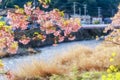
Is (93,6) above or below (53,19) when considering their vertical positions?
below

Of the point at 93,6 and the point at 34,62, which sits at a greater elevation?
the point at 34,62

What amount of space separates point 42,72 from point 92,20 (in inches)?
1735

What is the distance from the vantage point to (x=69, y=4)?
48.2 metres

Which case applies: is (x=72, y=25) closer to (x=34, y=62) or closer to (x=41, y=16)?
(x=41, y=16)

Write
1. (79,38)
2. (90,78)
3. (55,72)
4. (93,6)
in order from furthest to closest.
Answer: (93,6) → (79,38) → (55,72) → (90,78)

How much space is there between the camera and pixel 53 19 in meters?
4.70

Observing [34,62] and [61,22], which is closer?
[61,22]

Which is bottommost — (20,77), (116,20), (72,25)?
(20,77)

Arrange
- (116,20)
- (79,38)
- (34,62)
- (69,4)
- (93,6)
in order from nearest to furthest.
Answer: (34,62) < (116,20) < (79,38) < (69,4) < (93,6)

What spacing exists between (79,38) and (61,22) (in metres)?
29.7

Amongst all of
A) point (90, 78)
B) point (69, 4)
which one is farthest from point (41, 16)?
point (69, 4)

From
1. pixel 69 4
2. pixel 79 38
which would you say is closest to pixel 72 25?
pixel 79 38

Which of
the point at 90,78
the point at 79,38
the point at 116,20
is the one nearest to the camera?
the point at 90,78

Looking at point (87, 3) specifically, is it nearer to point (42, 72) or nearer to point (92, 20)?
point (92, 20)
